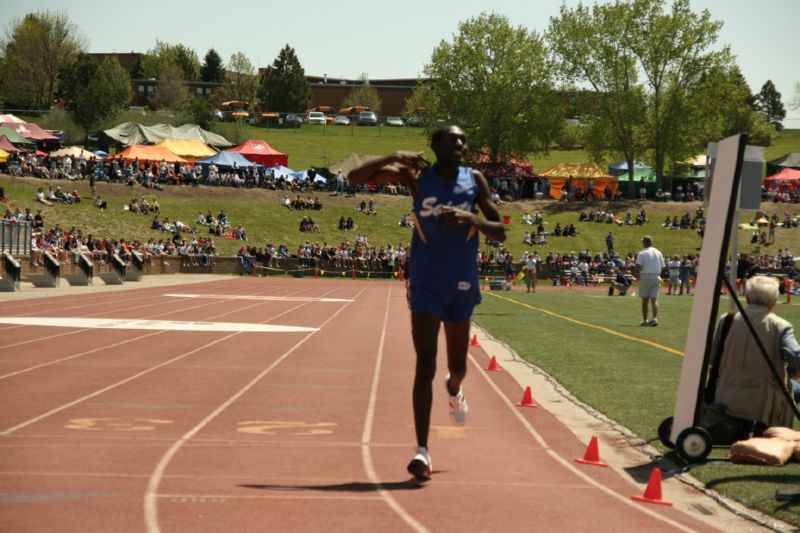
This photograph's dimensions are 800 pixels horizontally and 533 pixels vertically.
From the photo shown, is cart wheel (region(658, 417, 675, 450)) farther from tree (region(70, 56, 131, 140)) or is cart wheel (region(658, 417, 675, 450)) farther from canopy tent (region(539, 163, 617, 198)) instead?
tree (region(70, 56, 131, 140))

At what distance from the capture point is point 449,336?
22.5 feet

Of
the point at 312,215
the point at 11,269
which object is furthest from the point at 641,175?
the point at 11,269

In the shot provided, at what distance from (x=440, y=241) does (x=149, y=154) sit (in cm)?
5825

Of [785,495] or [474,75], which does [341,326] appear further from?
[474,75]

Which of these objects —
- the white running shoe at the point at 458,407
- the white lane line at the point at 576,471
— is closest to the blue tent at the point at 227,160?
the white lane line at the point at 576,471

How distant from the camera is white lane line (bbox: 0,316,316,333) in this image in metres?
18.6

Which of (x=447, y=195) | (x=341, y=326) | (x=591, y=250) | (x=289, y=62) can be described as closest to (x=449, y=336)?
(x=447, y=195)

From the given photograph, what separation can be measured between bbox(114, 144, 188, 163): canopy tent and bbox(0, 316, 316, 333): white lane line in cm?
4311

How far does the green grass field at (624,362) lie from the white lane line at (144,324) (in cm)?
445

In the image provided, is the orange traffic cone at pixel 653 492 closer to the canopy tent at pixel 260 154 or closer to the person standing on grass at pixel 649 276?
the person standing on grass at pixel 649 276

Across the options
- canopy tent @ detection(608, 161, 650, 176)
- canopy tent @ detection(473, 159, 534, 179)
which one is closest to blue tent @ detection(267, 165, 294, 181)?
canopy tent @ detection(473, 159, 534, 179)

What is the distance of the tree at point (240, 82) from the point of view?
133625 millimetres

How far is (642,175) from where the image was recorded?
86.9m

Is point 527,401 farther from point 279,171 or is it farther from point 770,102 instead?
point 770,102
